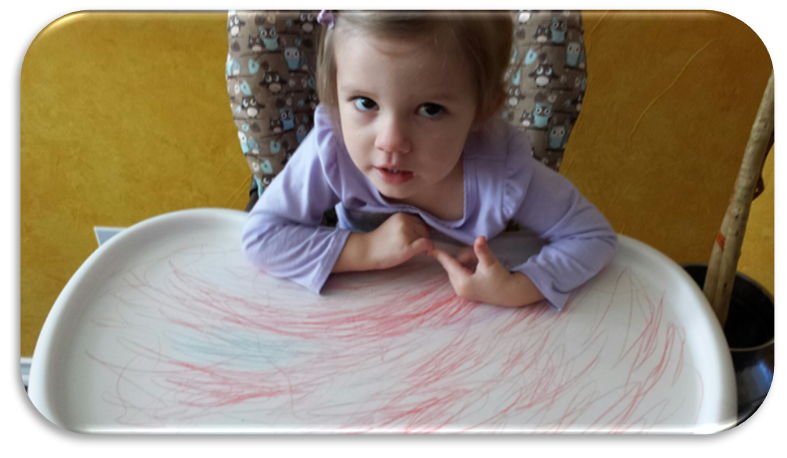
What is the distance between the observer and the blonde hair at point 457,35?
18.1 inches

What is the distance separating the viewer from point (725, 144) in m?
0.54

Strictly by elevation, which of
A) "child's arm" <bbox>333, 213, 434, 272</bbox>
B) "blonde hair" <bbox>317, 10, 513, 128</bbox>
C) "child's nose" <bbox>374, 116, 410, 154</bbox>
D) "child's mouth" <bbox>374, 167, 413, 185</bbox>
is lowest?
"child's arm" <bbox>333, 213, 434, 272</bbox>

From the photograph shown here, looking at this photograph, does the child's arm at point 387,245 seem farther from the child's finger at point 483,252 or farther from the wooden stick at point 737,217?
the wooden stick at point 737,217

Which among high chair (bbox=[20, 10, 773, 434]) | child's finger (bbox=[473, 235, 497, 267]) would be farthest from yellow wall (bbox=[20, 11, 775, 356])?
child's finger (bbox=[473, 235, 497, 267])

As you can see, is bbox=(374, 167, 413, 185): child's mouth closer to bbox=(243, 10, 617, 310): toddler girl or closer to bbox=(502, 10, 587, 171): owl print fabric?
bbox=(243, 10, 617, 310): toddler girl

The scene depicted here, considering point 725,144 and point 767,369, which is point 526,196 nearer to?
point 725,144

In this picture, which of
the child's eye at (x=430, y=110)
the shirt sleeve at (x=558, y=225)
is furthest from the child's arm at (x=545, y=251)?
the child's eye at (x=430, y=110)

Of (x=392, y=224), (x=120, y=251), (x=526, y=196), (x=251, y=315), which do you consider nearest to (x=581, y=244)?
(x=526, y=196)

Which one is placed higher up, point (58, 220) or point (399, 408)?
point (58, 220)

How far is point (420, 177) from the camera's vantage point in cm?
54

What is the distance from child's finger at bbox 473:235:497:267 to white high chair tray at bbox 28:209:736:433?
1.7 inches

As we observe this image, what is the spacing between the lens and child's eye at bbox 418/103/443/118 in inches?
18.8

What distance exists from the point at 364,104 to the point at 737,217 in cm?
37

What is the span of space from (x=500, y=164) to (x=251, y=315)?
29 cm
